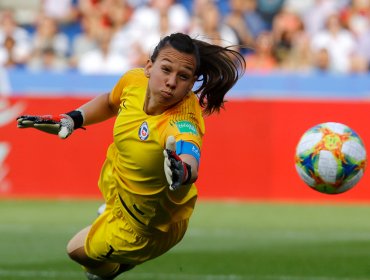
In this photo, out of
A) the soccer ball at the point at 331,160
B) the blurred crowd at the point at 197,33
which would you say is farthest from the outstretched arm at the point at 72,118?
the blurred crowd at the point at 197,33

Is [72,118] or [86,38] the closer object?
[72,118]

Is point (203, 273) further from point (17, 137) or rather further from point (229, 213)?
point (17, 137)

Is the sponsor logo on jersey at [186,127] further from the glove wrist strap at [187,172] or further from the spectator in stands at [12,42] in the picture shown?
the spectator in stands at [12,42]

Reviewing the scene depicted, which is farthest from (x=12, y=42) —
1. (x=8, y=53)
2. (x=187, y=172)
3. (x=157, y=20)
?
(x=187, y=172)

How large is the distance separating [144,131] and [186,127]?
17.1 inches

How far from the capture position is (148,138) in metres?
7.01

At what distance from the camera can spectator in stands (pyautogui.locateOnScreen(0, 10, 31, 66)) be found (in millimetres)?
19094

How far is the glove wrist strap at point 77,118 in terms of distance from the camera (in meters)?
7.61

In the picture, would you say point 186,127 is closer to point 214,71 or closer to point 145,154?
point 145,154

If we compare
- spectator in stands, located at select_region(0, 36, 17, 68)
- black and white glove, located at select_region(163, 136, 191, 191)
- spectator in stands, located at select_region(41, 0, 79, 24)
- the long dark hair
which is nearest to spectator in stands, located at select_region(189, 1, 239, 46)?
spectator in stands, located at select_region(41, 0, 79, 24)

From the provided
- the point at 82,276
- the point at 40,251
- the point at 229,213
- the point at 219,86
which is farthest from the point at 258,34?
the point at 219,86

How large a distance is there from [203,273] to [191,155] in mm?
3652

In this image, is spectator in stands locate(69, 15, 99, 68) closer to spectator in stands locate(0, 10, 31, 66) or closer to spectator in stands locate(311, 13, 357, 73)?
spectator in stands locate(0, 10, 31, 66)

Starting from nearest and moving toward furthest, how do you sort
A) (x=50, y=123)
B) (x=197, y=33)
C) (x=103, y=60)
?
(x=50, y=123), (x=197, y=33), (x=103, y=60)
